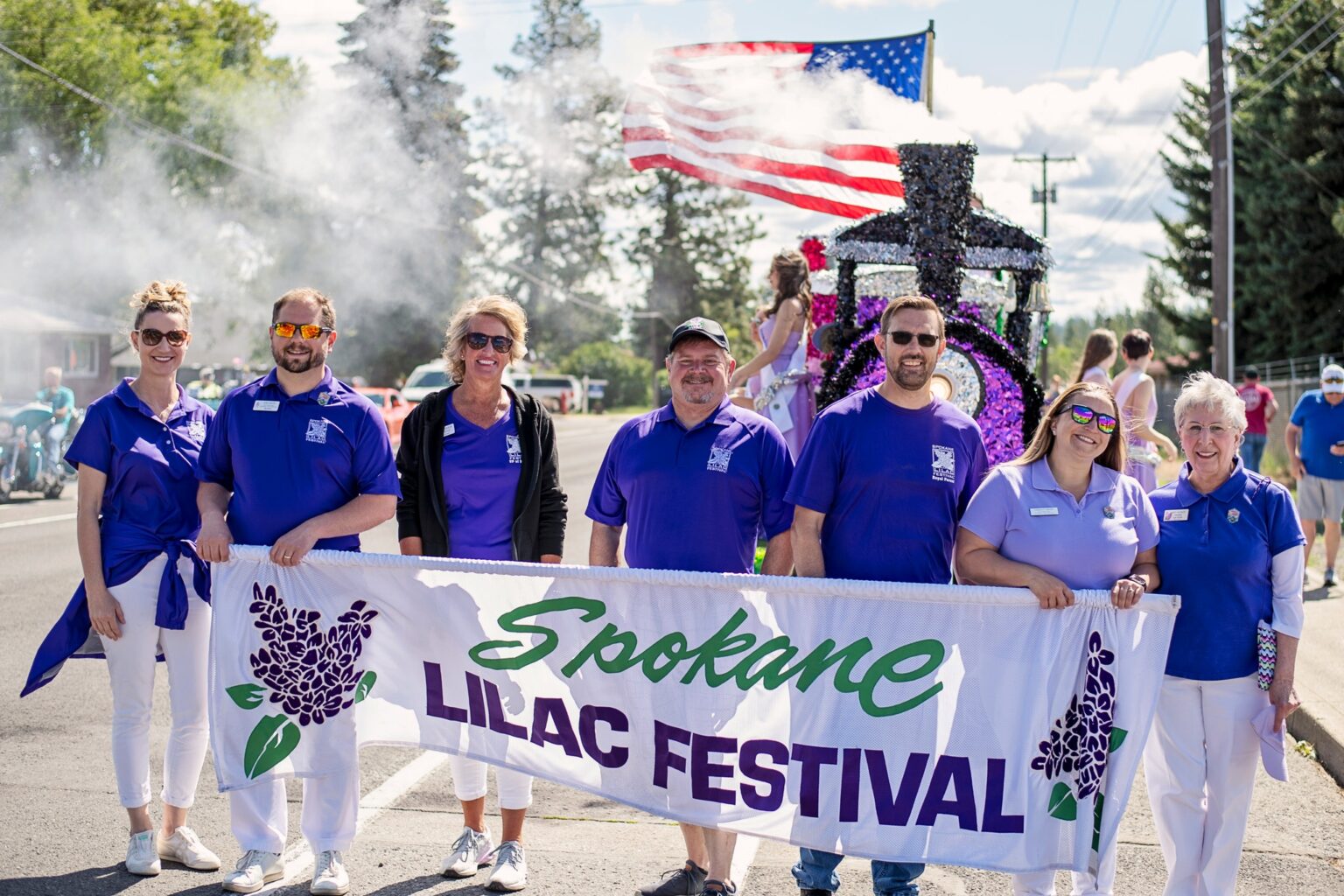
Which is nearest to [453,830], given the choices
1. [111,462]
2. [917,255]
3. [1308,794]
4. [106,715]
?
[111,462]

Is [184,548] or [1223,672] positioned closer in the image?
[1223,672]

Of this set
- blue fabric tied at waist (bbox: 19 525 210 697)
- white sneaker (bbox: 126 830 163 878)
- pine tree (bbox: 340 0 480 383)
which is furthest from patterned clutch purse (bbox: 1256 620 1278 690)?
pine tree (bbox: 340 0 480 383)

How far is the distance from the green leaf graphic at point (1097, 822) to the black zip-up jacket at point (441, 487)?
6.62 feet

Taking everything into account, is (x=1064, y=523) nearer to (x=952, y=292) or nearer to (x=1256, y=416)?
(x=952, y=292)

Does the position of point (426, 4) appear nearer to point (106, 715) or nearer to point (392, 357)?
point (392, 357)

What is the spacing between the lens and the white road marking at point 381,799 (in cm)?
479

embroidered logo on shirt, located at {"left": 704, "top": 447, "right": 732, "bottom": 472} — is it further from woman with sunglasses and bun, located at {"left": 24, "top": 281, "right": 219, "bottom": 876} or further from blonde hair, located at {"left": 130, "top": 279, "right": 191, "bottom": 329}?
blonde hair, located at {"left": 130, "top": 279, "right": 191, "bottom": 329}

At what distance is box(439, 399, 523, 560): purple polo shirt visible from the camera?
4.92 m

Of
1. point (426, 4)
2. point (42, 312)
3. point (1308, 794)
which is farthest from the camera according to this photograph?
point (426, 4)

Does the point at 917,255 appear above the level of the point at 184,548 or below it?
above

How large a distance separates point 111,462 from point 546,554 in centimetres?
160

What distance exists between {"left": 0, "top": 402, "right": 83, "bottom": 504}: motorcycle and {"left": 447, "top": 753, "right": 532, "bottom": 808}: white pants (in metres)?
15.8

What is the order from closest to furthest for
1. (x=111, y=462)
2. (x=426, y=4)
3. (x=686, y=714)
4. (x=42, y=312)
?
(x=686, y=714)
(x=111, y=462)
(x=42, y=312)
(x=426, y=4)

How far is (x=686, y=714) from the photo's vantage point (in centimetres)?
448
